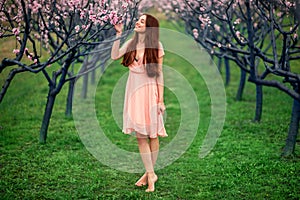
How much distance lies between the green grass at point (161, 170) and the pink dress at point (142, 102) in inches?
38.0

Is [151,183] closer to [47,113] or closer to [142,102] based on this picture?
[142,102]

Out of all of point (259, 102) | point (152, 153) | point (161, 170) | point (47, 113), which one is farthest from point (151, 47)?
point (259, 102)

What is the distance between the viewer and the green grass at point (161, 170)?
22.5ft

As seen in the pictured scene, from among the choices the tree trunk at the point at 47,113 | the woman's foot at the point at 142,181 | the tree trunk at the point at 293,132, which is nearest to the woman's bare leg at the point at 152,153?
the woman's foot at the point at 142,181

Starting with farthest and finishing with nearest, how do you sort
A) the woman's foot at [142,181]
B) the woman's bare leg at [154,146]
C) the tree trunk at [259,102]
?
the tree trunk at [259,102]
the woman's foot at [142,181]
the woman's bare leg at [154,146]

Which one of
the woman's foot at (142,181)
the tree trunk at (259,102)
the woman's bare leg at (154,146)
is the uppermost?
the tree trunk at (259,102)

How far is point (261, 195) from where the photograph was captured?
670cm

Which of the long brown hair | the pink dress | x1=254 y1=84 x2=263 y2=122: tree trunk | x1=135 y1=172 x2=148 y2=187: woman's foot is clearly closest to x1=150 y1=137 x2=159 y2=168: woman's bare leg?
the pink dress

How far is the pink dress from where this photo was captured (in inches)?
263

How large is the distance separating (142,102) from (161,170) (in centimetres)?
183

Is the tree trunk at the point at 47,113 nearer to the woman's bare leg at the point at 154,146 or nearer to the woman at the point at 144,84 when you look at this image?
the woman at the point at 144,84

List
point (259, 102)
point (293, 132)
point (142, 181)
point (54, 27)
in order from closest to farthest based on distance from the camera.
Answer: point (142, 181)
point (293, 132)
point (54, 27)
point (259, 102)

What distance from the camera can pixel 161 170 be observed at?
8055mm

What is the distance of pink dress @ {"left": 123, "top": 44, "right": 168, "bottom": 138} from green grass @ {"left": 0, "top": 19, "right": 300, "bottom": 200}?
97 centimetres
